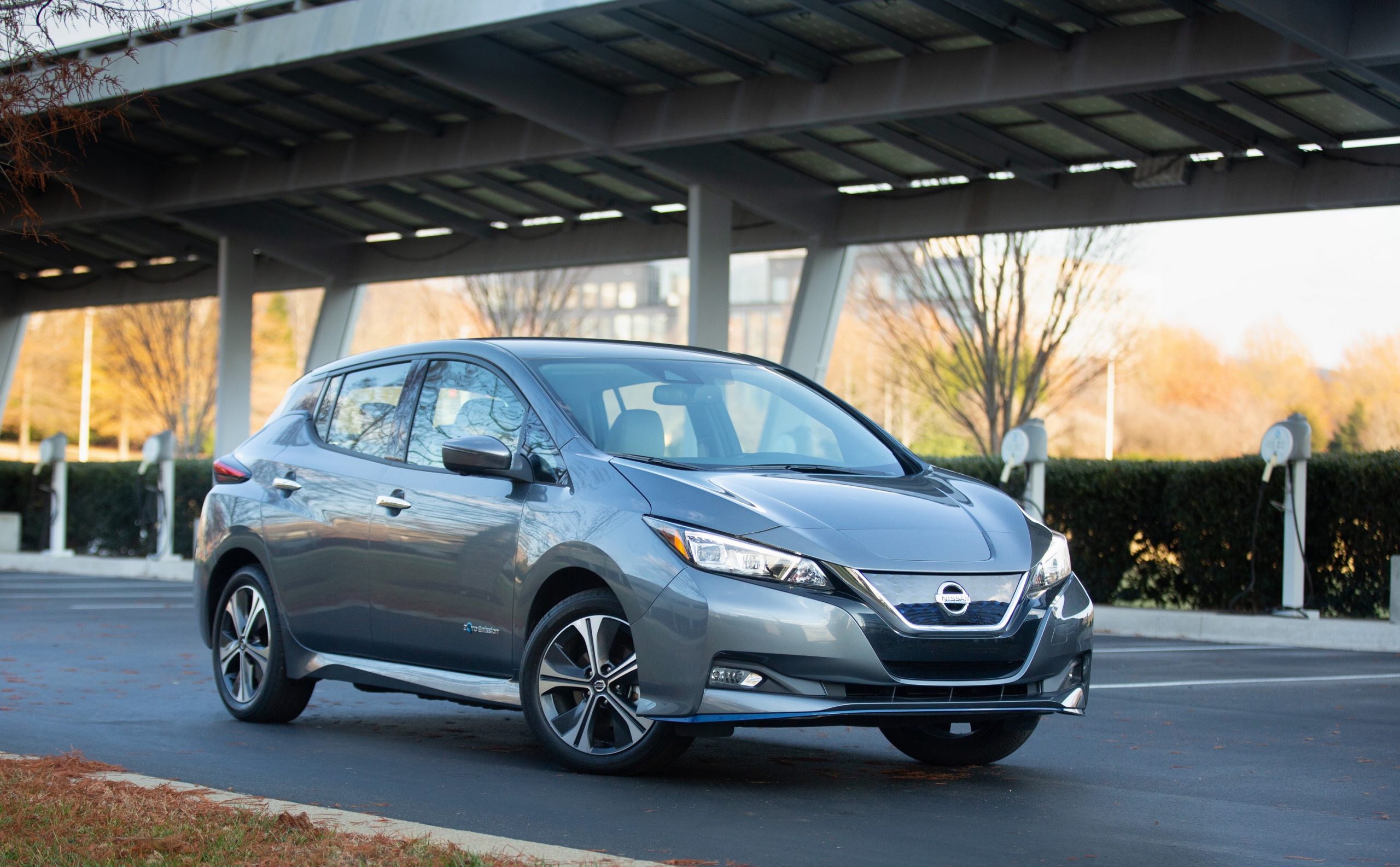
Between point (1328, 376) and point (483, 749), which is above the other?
point (1328, 376)

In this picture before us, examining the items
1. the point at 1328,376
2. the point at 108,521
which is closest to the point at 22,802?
the point at 108,521

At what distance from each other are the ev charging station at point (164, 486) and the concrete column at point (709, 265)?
7445 mm

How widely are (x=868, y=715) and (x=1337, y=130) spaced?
1511cm

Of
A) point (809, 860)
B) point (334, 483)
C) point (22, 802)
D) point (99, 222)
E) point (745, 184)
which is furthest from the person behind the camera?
point (99, 222)

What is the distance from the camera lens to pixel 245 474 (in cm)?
830

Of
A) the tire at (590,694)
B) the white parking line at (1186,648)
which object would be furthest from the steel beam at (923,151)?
the tire at (590,694)

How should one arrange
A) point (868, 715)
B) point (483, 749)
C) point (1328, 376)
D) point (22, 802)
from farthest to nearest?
1. point (1328, 376)
2. point (483, 749)
3. point (868, 715)
4. point (22, 802)

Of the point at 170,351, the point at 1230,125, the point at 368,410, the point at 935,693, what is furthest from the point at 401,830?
the point at 170,351

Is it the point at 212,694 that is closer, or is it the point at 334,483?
the point at 334,483

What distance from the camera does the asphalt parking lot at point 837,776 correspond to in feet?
16.6

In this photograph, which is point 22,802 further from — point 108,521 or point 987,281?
point 987,281

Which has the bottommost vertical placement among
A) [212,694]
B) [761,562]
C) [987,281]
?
[212,694]

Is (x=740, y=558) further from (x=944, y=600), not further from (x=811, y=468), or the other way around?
(x=811, y=468)

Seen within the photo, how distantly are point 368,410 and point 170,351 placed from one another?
49.2 meters
